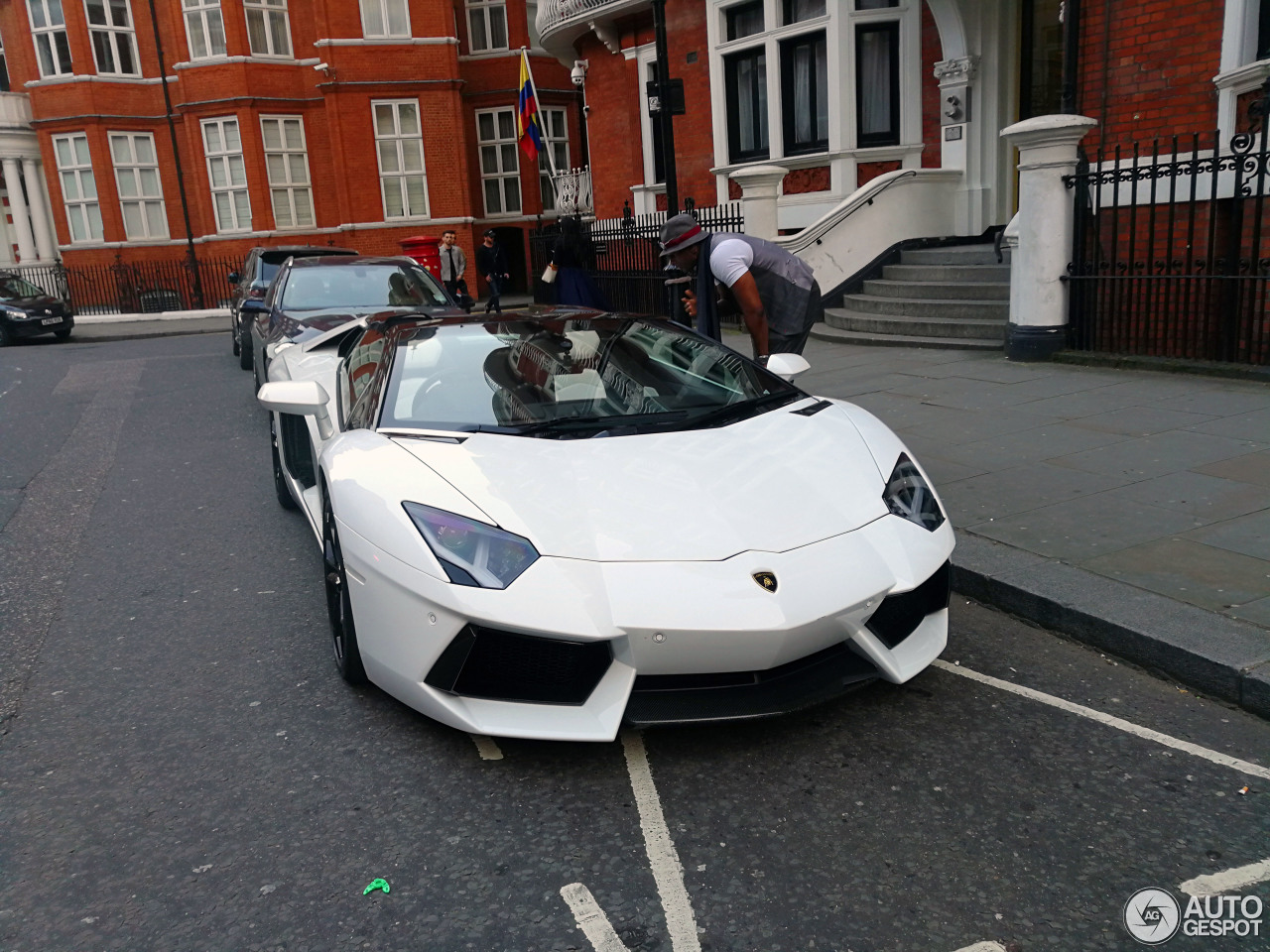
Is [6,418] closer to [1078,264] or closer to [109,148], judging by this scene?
[1078,264]

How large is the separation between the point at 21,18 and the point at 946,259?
26.7 meters

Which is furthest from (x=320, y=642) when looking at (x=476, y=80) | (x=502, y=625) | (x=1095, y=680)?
(x=476, y=80)

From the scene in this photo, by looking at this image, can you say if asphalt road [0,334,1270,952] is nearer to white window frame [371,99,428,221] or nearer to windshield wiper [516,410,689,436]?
windshield wiper [516,410,689,436]

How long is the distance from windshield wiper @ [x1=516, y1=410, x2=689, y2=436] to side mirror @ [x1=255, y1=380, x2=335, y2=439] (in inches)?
53.9

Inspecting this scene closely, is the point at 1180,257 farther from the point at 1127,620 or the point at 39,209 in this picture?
the point at 39,209

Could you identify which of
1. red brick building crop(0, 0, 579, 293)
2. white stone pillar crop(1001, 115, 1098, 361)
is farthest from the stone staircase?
red brick building crop(0, 0, 579, 293)

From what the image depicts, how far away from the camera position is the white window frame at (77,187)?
27825 millimetres

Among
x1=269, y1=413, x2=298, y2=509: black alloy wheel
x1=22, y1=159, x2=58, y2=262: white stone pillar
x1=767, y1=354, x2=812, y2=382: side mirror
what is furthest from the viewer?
x1=22, y1=159, x2=58, y2=262: white stone pillar

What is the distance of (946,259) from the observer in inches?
501

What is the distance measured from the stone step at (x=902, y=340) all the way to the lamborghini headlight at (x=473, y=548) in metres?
8.61

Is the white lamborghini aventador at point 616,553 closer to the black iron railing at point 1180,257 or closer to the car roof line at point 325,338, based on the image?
the car roof line at point 325,338

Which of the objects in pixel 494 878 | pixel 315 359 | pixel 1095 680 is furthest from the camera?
pixel 315 359

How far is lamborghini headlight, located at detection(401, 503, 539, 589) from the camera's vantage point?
3.06m

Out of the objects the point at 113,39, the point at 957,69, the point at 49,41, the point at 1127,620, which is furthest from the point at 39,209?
the point at 1127,620
